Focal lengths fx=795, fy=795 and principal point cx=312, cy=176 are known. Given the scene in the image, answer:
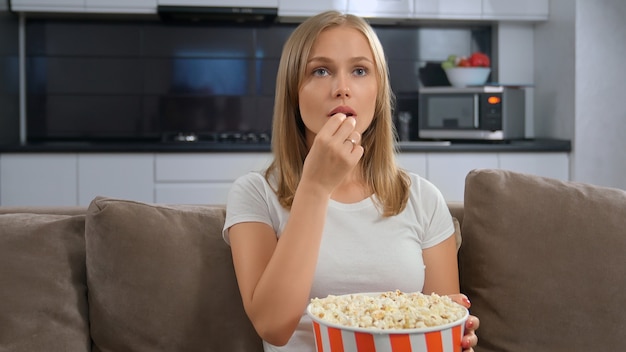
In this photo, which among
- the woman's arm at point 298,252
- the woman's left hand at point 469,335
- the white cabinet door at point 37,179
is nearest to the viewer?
the woman's left hand at point 469,335

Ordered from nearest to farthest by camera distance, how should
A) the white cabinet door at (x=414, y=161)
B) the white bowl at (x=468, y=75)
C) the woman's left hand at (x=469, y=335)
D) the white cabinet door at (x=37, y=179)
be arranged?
1. the woman's left hand at (x=469, y=335)
2. the white cabinet door at (x=37, y=179)
3. the white cabinet door at (x=414, y=161)
4. the white bowl at (x=468, y=75)

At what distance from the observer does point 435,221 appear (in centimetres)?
148

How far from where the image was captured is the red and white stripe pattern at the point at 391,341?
927 millimetres

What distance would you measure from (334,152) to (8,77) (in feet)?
10.4

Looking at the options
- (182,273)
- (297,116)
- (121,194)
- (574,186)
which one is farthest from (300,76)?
(121,194)

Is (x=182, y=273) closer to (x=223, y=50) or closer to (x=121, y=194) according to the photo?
(x=121, y=194)

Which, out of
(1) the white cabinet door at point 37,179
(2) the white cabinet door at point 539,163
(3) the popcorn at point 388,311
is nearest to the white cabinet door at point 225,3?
(1) the white cabinet door at point 37,179

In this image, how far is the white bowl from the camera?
13.5ft

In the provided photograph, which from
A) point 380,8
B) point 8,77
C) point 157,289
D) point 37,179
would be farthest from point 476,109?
point 157,289

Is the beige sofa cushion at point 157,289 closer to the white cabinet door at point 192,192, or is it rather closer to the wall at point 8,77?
the white cabinet door at point 192,192

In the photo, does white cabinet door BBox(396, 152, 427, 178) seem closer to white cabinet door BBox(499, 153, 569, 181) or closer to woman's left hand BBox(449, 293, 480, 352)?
white cabinet door BBox(499, 153, 569, 181)

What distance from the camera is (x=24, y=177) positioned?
3.54 metres

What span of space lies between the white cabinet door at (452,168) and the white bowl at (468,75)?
0.55 meters

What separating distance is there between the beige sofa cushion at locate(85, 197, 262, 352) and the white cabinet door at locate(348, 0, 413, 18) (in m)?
2.61
